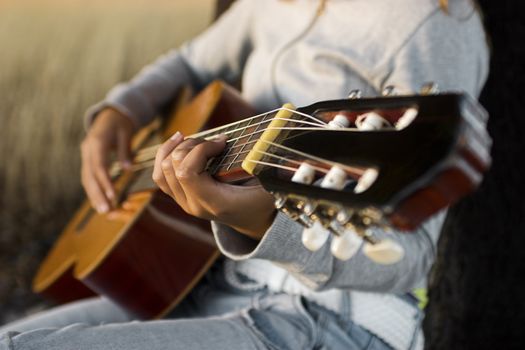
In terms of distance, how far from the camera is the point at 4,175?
1.55 m

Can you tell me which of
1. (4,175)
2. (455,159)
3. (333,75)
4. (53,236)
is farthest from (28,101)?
(455,159)

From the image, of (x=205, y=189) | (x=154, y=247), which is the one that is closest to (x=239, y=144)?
(x=205, y=189)

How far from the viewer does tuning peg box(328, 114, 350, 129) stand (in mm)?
480

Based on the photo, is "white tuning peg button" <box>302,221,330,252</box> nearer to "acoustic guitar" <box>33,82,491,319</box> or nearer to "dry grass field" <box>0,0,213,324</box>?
"acoustic guitar" <box>33,82,491,319</box>

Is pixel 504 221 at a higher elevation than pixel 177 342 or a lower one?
lower

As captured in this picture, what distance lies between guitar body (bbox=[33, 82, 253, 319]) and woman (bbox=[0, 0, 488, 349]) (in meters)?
0.04

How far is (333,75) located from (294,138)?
33 centimetres

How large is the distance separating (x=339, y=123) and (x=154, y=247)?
46 cm

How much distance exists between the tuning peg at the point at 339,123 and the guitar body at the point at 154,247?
0.40m

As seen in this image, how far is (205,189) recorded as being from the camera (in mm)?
559

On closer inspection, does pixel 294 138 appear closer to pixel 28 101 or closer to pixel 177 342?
pixel 177 342

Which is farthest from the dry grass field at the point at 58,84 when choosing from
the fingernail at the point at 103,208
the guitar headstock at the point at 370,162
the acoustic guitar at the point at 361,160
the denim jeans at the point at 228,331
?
the guitar headstock at the point at 370,162

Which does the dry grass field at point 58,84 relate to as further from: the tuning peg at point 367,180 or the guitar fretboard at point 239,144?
the tuning peg at point 367,180

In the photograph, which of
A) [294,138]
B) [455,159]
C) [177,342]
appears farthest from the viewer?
[177,342]
